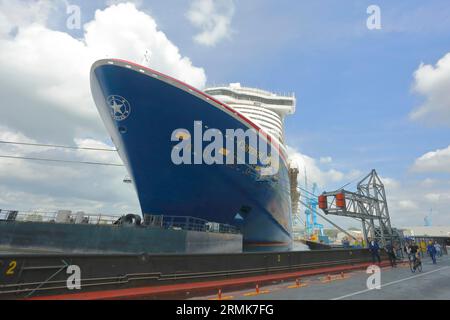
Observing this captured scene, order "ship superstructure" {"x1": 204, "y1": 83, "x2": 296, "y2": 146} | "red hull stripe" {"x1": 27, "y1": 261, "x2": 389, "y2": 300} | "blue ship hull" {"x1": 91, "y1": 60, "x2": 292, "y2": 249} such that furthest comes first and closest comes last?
"ship superstructure" {"x1": 204, "y1": 83, "x2": 296, "y2": 146}, "blue ship hull" {"x1": 91, "y1": 60, "x2": 292, "y2": 249}, "red hull stripe" {"x1": 27, "y1": 261, "x2": 389, "y2": 300}

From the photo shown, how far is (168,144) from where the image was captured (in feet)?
41.6

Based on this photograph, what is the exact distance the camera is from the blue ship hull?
12102 mm

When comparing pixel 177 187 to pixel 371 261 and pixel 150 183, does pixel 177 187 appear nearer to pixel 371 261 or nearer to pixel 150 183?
pixel 150 183

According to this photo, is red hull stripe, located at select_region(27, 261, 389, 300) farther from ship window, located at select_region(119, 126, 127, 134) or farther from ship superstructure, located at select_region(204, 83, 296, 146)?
ship superstructure, located at select_region(204, 83, 296, 146)

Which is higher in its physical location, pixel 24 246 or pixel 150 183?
pixel 150 183

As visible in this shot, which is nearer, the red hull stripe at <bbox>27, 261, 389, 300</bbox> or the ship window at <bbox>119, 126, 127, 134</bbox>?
the red hull stripe at <bbox>27, 261, 389, 300</bbox>

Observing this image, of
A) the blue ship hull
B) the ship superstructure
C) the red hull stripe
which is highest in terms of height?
the ship superstructure

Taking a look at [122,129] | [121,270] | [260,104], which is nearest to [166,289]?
[121,270]

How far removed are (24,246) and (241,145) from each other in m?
9.59

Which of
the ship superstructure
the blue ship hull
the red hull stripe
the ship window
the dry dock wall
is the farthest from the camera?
the ship superstructure

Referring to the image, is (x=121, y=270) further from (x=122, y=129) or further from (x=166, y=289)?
(x=122, y=129)

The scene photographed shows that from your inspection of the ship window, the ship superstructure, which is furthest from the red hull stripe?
the ship superstructure
